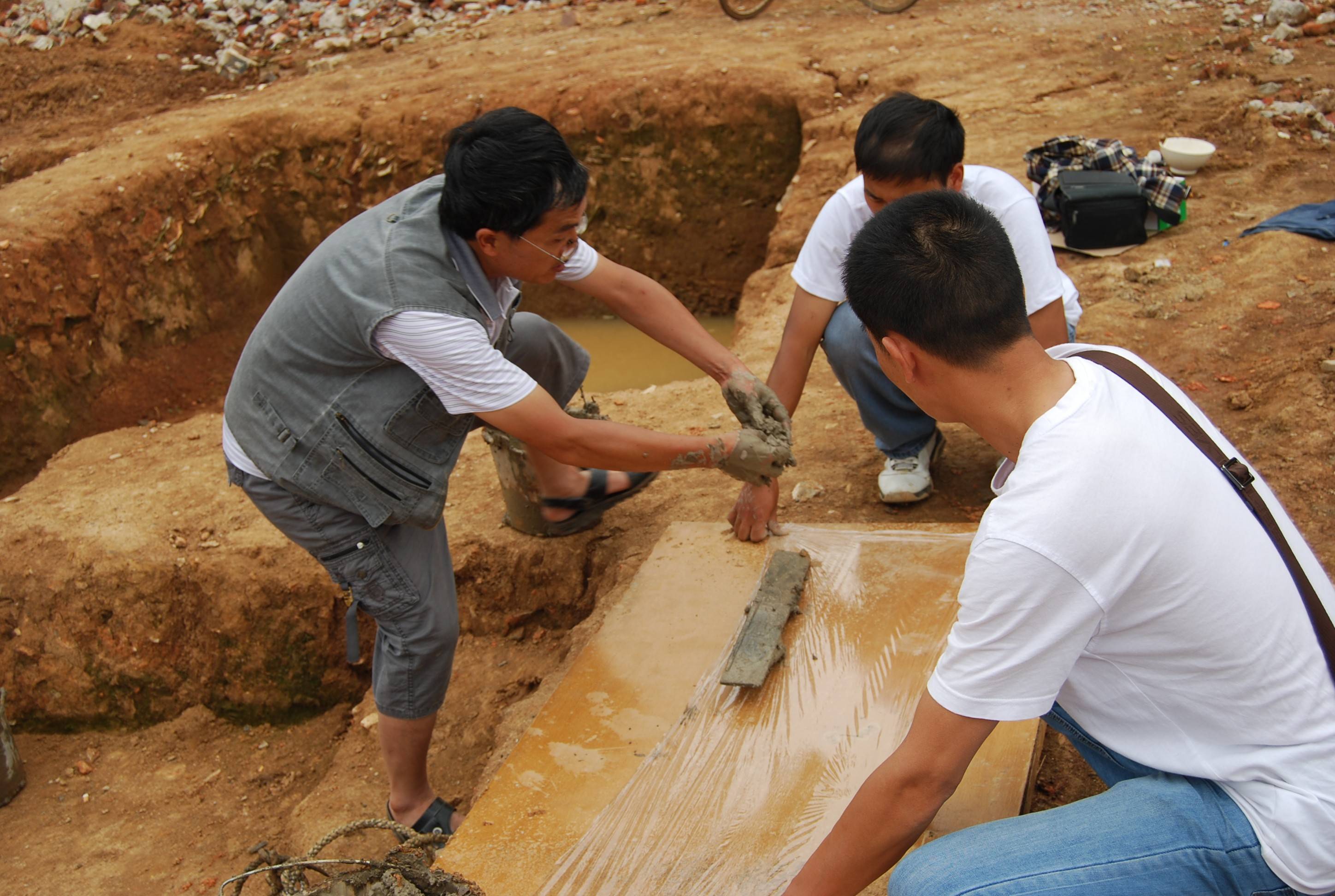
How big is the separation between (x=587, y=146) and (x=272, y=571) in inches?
155

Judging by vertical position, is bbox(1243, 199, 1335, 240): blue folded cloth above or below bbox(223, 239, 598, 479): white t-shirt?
below

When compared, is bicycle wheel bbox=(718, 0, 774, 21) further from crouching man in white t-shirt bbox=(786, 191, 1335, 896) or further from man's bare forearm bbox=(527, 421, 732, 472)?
crouching man in white t-shirt bbox=(786, 191, 1335, 896)

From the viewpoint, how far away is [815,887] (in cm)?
136

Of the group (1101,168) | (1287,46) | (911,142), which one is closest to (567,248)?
(911,142)

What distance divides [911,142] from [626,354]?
163 inches

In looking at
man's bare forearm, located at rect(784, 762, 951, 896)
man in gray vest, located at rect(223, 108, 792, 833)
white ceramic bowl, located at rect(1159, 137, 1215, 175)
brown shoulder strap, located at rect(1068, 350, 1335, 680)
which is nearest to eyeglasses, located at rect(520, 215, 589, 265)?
man in gray vest, located at rect(223, 108, 792, 833)

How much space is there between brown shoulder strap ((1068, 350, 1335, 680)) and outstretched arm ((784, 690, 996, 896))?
43 cm

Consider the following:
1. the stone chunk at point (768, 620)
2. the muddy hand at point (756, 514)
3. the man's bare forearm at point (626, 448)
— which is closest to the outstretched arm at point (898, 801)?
the stone chunk at point (768, 620)

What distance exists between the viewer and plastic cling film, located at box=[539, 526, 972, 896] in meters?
1.71

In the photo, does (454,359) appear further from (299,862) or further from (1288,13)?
(1288,13)

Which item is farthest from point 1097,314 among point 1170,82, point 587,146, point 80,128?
point 80,128

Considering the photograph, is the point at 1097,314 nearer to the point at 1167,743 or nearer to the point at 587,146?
the point at 1167,743

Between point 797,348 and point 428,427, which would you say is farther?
point 797,348

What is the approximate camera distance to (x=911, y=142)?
2385mm
